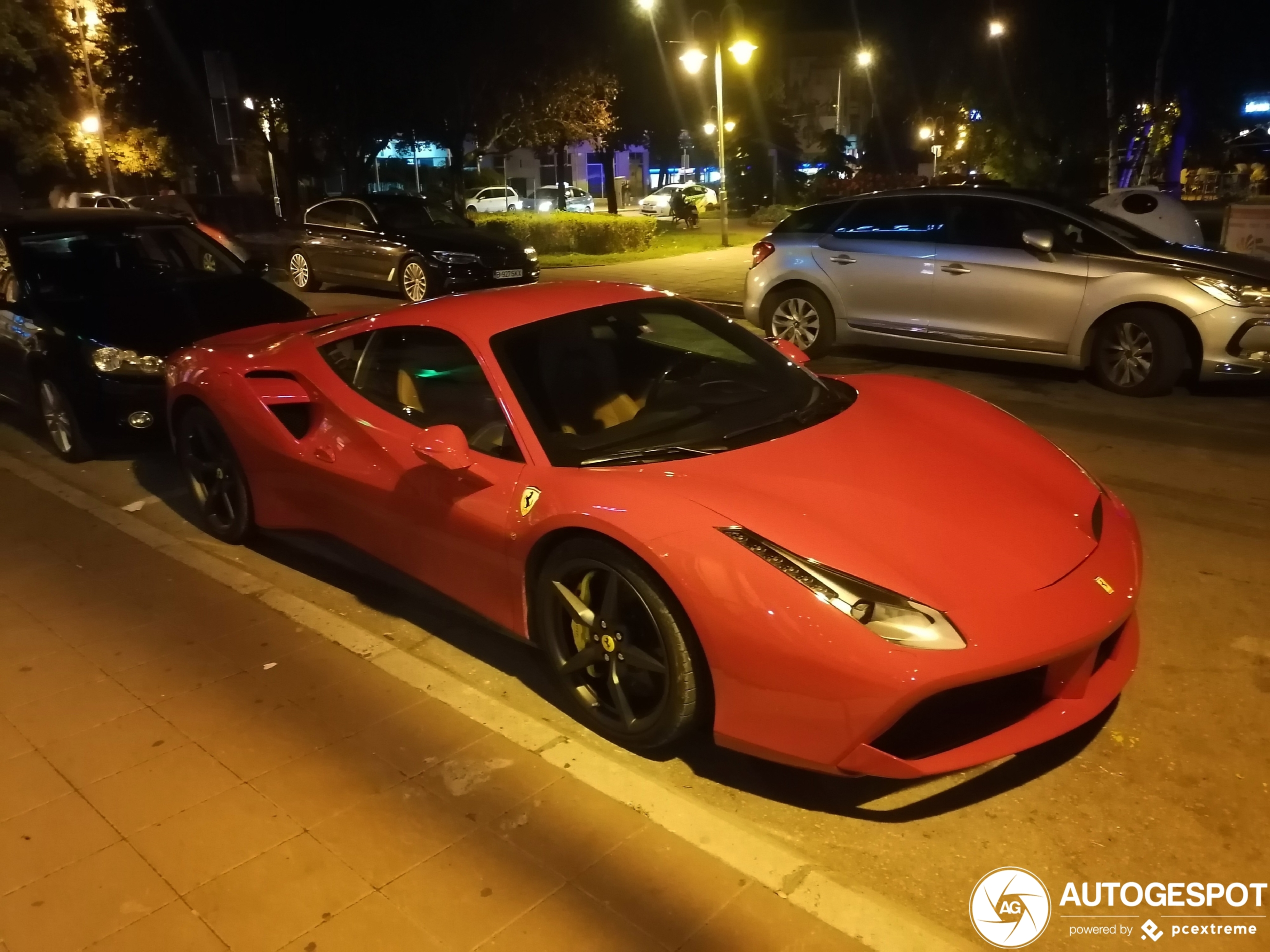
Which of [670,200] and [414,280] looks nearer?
[414,280]

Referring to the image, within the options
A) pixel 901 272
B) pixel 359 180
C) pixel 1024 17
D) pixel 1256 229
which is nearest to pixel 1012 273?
pixel 901 272

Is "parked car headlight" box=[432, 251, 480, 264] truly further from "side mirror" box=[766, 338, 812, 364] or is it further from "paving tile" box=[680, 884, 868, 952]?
"paving tile" box=[680, 884, 868, 952]

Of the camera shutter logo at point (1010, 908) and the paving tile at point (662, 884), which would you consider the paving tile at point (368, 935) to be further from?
the camera shutter logo at point (1010, 908)

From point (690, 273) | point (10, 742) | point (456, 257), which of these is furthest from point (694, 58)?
point (10, 742)

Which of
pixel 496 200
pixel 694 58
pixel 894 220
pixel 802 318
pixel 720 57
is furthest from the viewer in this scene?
pixel 496 200

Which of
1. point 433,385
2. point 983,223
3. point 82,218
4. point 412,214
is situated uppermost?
point 82,218

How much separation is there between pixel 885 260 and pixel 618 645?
21.3 ft

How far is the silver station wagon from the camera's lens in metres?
7.23

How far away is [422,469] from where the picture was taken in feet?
12.3

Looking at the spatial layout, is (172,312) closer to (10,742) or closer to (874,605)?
(10,742)

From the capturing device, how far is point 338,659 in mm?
3953

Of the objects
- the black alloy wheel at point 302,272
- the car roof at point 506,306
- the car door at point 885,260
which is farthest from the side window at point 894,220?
the black alloy wheel at point 302,272

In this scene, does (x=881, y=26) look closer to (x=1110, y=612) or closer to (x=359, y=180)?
(x=359, y=180)

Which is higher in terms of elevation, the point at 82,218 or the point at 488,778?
the point at 82,218
